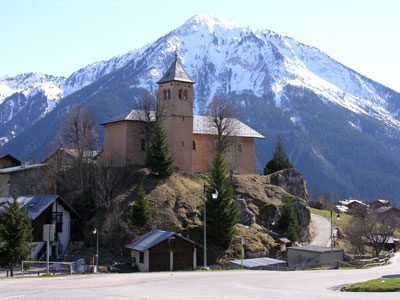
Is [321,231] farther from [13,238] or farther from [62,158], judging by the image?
[13,238]

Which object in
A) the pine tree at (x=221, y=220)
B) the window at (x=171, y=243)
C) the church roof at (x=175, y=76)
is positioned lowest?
the window at (x=171, y=243)

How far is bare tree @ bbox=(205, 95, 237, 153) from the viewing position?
7578cm

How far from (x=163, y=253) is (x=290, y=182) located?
122ft

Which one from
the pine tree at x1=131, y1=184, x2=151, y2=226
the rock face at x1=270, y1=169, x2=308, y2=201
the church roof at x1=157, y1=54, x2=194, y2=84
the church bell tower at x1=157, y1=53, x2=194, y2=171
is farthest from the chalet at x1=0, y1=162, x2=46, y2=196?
the rock face at x1=270, y1=169, x2=308, y2=201

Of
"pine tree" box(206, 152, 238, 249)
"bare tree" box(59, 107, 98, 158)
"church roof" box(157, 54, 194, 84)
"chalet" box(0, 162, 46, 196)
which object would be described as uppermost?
"church roof" box(157, 54, 194, 84)

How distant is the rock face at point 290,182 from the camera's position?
8156cm

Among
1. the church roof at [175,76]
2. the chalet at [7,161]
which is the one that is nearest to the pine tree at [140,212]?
the church roof at [175,76]

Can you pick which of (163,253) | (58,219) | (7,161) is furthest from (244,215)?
(7,161)

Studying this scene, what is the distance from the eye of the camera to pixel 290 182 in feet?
272

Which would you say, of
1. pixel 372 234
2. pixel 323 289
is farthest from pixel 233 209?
pixel 323 289

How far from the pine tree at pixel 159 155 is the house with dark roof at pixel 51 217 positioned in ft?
34.0

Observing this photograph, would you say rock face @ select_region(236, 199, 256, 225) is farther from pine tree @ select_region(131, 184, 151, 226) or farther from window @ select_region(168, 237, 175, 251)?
window @ select_region(168, 237, 175, 251)

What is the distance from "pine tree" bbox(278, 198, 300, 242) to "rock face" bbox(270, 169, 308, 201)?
42.2 feet

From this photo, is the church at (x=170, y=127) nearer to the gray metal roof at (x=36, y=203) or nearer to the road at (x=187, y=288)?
the gray metal roof at (x=36, y=203)
